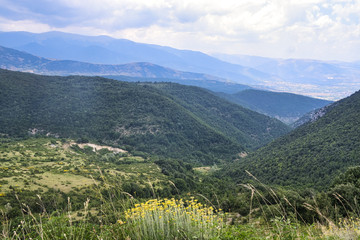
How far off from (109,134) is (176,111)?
34.2 m

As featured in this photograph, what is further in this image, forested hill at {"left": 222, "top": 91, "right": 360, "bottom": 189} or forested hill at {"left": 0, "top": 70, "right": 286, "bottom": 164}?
forested hill at {"left": 0, "top": 70, "right": 286, "bottom": 164}

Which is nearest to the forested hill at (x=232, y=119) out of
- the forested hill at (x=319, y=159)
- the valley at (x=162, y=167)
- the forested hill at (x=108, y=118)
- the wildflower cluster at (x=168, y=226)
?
the valley at (x=162, y=167)

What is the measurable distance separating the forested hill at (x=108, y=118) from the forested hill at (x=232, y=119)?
36.1 feet

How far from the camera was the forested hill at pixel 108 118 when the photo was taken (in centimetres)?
7700

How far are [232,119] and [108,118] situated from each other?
7067 cm

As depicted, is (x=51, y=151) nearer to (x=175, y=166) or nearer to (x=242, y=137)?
(x=175, y=166)

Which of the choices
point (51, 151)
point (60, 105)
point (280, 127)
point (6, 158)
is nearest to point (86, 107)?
point (60, 105)

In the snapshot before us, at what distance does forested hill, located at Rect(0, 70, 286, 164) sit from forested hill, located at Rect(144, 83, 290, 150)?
1101 cm

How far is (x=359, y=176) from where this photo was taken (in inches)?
708

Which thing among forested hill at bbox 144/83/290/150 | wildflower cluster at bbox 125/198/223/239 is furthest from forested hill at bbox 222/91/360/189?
forested hill at bbox 144/83/290/150

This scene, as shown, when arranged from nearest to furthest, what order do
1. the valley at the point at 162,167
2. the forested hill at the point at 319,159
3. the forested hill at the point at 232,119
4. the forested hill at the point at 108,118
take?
the valley at the point at 162,167 → the forested hill at the point at 319,159 → the forested hill at the point at 108,118 → the forested hill at the point at 232,119

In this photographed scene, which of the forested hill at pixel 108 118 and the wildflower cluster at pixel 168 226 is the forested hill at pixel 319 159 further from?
the forested hill at pixel 108 118

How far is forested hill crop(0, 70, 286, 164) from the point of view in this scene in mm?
77000

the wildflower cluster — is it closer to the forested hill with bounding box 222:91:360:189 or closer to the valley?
the valley
